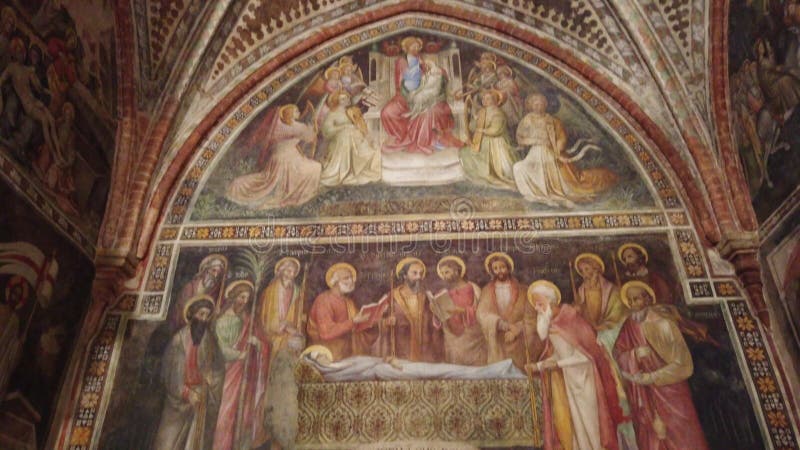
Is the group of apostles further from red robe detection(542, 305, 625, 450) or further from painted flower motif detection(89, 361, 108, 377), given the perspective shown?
painted flower motif detection(89, 361, 108, 377)

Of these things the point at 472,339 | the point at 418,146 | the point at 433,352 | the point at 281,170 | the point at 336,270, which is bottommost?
the point at 433,352

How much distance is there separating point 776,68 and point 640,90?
178 cm

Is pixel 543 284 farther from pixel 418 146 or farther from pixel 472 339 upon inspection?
pixel 418 146

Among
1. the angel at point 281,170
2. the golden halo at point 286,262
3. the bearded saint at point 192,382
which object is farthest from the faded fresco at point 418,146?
the bearded saint at point 192,382

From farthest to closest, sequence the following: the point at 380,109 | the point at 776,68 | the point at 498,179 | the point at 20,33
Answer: the point at 380,109 < the point at 498,179 < the point at 776,68 < the point at 20,33

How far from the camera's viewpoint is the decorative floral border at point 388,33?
28.1 feet

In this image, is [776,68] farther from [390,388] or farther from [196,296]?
[196,296]

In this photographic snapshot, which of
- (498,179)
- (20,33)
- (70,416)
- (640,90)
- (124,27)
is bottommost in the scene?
(70,416)

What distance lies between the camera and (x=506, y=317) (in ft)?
24.8

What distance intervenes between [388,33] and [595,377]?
18.6 feet

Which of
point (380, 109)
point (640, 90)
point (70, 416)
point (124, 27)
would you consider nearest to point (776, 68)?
point (640, 90)

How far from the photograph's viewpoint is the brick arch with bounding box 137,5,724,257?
8211mm

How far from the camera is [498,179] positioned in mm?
8594

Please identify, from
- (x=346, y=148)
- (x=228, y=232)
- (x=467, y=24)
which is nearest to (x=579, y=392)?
(x=346, y=148)
